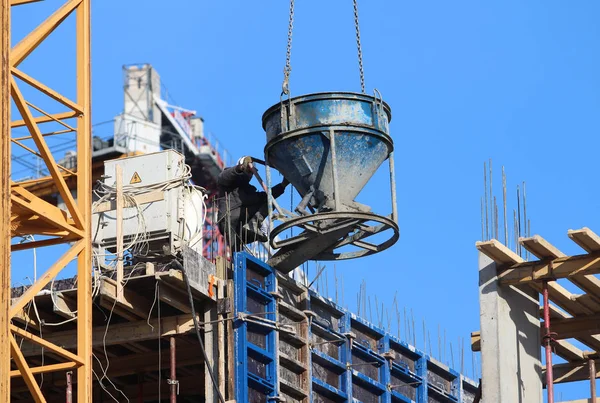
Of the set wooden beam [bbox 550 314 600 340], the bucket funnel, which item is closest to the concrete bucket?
the bucket funnel

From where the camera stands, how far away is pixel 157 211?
34750 millimetres

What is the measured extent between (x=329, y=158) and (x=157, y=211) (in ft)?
11.4

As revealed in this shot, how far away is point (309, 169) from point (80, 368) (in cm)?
693

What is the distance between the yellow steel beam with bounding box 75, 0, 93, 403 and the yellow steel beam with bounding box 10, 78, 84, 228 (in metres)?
0.23

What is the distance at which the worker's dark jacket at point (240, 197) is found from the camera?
36094 mm

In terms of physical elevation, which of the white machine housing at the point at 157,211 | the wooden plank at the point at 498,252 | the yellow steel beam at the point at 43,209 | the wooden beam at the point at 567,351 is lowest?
the wooden beam at the point at 567,351

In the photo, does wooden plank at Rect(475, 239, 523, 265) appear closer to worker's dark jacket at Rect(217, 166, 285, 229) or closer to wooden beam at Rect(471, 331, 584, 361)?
wooden beam at Rect(471, 331, 584, 361)

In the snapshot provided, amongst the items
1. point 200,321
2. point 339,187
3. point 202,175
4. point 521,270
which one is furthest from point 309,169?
point 202,175

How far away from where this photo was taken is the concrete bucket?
113 ft

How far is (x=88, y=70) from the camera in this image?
32.1 meters

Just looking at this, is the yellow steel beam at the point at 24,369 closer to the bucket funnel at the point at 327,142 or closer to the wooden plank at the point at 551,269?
the bucket funnel at the point at 327,142

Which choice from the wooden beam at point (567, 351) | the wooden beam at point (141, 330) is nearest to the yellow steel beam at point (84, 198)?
the wooden beam at point (141, 330)

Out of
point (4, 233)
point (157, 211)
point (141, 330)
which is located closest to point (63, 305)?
point (141, 330)

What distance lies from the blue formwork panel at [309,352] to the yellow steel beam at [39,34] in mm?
5871
